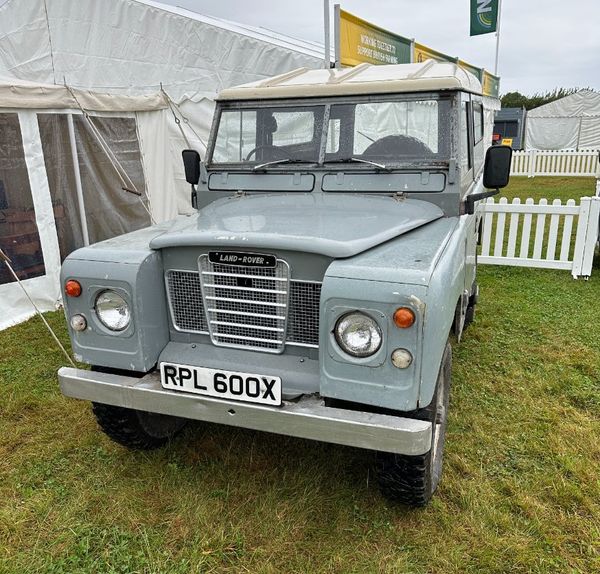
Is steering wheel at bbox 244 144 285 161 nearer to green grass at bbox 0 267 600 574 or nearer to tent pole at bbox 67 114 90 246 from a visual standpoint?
green grass at bbox 0 267 600 574

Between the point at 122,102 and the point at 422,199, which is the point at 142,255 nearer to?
the point at 422,199

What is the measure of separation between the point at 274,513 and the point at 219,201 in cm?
198

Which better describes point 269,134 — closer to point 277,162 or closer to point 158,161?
point 277,162

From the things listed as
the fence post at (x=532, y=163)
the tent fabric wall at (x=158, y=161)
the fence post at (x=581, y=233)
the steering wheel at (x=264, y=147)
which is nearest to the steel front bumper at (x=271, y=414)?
the steering wheel at (x=264, y=147)

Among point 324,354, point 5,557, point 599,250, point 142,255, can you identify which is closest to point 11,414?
point 5,557

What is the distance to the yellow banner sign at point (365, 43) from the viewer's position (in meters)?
7.41

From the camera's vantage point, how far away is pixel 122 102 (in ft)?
21.6

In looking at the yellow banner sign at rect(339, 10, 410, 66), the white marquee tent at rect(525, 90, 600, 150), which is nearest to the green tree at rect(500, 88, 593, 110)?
the white marquee tent at rect(525, 90, 600, 150)

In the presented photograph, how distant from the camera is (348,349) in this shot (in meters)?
2.23

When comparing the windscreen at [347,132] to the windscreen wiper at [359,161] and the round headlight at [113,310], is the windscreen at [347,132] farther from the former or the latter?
the round headlight at [113,310]

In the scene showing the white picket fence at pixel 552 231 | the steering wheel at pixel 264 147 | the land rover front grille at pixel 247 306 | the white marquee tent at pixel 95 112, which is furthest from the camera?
the white picket fence at pixel 552 231

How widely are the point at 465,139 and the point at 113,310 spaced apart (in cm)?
244

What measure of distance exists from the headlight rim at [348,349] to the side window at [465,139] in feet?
5.35

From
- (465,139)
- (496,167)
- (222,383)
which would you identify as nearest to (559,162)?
(465,139)
